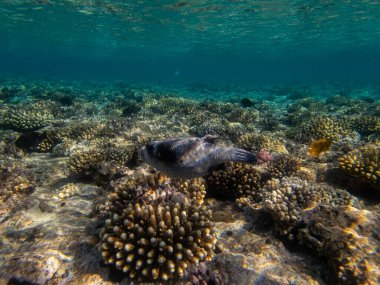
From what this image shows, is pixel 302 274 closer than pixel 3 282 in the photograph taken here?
No

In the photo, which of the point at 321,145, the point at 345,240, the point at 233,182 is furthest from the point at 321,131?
the point at 345,240

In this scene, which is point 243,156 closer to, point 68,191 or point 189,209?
point 189,209

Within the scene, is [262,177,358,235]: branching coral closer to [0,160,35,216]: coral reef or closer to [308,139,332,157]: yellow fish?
[308,139,332,157]: yellow fish

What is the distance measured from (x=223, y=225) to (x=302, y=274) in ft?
5.09

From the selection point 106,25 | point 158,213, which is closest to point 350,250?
point 158,213

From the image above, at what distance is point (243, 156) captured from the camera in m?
3.74

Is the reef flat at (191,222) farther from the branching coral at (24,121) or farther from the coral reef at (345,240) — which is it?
the branching coral at (24,121)

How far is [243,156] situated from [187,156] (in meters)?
0.84

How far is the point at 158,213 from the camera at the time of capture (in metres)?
3.85

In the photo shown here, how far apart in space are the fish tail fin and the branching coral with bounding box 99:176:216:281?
1038 mm

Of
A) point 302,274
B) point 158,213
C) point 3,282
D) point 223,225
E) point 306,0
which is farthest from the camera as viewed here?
point 306,0

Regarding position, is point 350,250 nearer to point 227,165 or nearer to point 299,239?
point 299,239

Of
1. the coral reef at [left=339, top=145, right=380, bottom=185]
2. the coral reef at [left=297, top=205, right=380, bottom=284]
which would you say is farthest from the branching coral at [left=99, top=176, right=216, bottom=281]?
the coral reef at [left=339, top=145, right=380, bottom=185]

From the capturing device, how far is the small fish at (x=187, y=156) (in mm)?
3688
